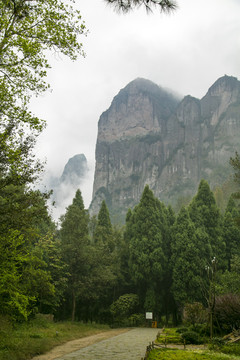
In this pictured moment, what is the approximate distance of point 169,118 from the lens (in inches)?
5600

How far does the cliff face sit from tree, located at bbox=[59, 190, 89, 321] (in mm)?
80612

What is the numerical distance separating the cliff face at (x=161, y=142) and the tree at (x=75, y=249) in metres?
80.6

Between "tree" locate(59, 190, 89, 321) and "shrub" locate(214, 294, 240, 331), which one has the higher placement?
"tree" locate(59, 190, 89, 321)

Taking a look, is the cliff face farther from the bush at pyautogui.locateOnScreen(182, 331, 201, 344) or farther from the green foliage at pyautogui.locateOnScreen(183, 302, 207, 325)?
the bush at pyautogui.locateOnScreen(182, 331, 201, 344)

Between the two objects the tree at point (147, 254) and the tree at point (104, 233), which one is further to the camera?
the tree at point (104, 233)

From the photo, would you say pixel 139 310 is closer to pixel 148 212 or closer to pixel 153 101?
pixel 148 212

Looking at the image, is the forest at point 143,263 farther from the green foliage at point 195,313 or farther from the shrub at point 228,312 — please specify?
the shrub at point 228,312

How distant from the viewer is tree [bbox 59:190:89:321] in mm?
25219

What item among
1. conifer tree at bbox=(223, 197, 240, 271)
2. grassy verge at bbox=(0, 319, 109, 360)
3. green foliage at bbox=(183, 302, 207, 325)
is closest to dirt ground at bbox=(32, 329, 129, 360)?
grassy verge at bbox=(0, 319, 109, 360)

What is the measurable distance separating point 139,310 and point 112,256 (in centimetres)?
597

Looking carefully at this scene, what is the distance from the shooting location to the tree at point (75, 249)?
82.7 ft

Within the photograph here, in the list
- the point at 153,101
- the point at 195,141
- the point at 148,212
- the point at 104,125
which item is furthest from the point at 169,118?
the point at 148,212

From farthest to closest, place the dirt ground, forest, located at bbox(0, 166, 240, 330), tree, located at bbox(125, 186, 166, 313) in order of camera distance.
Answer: tree, located at bbox(125, 186, 166, 313) < forest, located at bbox(0, 166, 240, 330) < the dirt ground

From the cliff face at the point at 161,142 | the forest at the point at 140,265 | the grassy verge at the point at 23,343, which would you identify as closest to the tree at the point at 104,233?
the forest at the point at 140,265
